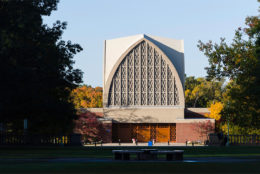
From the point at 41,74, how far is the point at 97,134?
40.9 metres

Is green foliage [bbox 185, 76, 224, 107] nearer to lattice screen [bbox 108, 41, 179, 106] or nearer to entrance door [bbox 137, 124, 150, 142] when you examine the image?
lattice screen [bbox 108, 41, 179, 106]

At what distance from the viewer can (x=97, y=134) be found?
7212 cm

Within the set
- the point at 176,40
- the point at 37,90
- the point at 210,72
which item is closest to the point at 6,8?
the point at 37,90

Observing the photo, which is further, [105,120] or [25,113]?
[105,120]

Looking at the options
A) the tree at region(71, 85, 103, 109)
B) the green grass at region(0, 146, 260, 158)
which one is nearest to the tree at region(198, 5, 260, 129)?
the green grass at region(0, 146, 260, 158)

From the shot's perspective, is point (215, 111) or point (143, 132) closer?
point (143, 132)

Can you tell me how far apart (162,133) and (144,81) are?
7709mm

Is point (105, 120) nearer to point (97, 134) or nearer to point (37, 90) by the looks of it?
point (97, 134)

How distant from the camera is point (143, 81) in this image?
75375 mm

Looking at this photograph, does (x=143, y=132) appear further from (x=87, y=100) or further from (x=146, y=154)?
(x=146, y=154)

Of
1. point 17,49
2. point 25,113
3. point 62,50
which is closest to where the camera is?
point 17,49

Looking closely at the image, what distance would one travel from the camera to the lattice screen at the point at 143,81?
74938 mm

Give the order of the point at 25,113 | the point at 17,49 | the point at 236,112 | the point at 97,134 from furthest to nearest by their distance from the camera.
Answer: the point at 97,134 < the point at 236,112 < the point at 25,113 < the point at 17,49

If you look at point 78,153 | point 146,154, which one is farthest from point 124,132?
point 146,154
